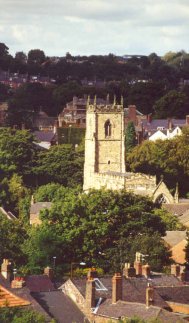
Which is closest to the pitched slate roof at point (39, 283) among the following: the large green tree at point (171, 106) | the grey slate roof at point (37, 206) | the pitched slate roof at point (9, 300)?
the pitched slate roof at point (9, 300)

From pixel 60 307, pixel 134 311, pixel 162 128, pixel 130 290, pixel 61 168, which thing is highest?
pixel 162 128

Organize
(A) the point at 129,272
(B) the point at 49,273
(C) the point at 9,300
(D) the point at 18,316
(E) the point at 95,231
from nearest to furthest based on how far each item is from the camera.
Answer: (D) the point at 18,316
(C) the point at 9,300
(A) the point at 129,272
(B) the point at 49,273
(E) the point at 95,231

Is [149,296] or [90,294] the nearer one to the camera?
[149,296]

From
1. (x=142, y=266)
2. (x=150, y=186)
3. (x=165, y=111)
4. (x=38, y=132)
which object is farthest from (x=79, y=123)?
(x=142, y=266)

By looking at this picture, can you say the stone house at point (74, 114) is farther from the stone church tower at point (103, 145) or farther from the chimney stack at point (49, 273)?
the chimney stack at point (49, 273)

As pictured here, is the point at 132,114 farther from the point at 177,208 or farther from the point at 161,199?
the point at 177,208

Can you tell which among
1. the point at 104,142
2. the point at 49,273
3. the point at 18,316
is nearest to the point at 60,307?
the point at 18,316

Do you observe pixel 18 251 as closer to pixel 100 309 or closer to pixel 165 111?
pixel 100 309
